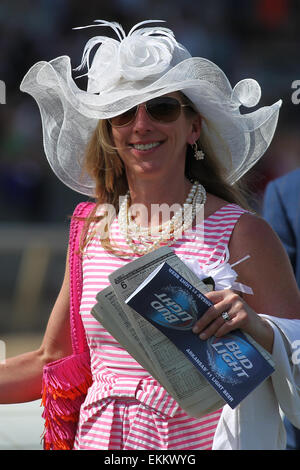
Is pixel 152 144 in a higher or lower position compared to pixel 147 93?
lower

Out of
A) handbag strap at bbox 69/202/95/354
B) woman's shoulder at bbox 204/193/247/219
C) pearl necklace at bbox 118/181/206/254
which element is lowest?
handbag strap at bbox 69/202/95/354

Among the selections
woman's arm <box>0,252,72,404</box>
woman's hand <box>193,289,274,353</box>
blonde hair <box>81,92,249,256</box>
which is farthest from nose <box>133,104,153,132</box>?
woman's hand <box>193,289,274,353</box>

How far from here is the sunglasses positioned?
2.36m

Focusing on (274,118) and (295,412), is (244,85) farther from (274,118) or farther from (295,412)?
(295,412)

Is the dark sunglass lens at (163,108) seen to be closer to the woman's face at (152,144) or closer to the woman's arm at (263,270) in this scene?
the woman's face at (152,144)

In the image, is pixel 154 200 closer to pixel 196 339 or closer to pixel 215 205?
pixel 215 205

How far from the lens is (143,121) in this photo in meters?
2.37

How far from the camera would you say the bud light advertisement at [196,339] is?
1882 mm

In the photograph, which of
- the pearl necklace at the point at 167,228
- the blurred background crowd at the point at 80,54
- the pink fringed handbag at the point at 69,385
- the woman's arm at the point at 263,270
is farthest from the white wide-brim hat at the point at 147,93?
the blurred background crowd at the point at 80,54

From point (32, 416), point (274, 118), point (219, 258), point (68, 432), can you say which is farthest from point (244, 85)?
point (32, 416)

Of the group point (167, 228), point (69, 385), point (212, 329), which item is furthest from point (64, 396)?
point (212, 329)

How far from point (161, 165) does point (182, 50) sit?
13.8 inches

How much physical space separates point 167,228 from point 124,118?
0.35 meters

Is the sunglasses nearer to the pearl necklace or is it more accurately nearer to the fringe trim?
the pearl necklace
